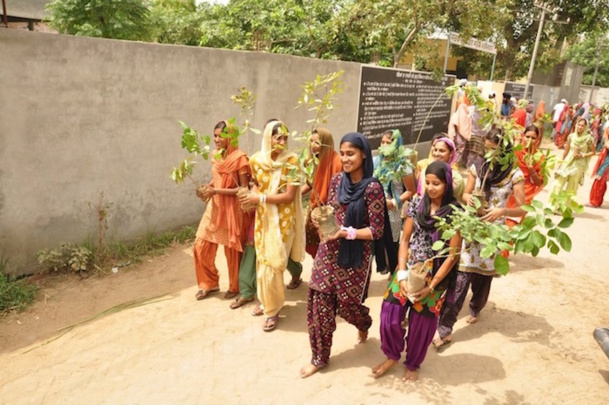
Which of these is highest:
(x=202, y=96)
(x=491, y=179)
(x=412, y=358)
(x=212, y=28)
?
(x=212, y=28)

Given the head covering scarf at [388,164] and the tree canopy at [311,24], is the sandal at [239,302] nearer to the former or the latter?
the head covering scarf at [388,164]

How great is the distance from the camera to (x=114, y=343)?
358cm

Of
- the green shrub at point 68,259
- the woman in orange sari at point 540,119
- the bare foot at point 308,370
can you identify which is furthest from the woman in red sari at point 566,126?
the green shrub at point 68,259

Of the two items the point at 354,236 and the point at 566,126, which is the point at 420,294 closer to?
the point at 354,236

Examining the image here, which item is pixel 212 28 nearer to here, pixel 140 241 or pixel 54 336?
pixel 140 241

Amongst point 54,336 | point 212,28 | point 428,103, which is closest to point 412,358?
point 54,336

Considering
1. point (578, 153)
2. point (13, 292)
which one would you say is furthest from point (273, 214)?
point (578, 153)

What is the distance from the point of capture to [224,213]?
158 inches

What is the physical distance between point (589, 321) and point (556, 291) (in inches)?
24.2

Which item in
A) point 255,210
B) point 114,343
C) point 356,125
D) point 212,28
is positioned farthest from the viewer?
point 212,28

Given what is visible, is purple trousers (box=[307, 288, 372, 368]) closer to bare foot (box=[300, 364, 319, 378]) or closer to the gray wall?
bare foot (box=[300, 364, 319, 378])

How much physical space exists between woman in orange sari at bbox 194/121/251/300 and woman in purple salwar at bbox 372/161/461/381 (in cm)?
156

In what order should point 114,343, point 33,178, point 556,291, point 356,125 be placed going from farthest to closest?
point 356,125
point 556,291
point 33,178
point 114,343

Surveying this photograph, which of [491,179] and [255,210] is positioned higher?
[491,179]
